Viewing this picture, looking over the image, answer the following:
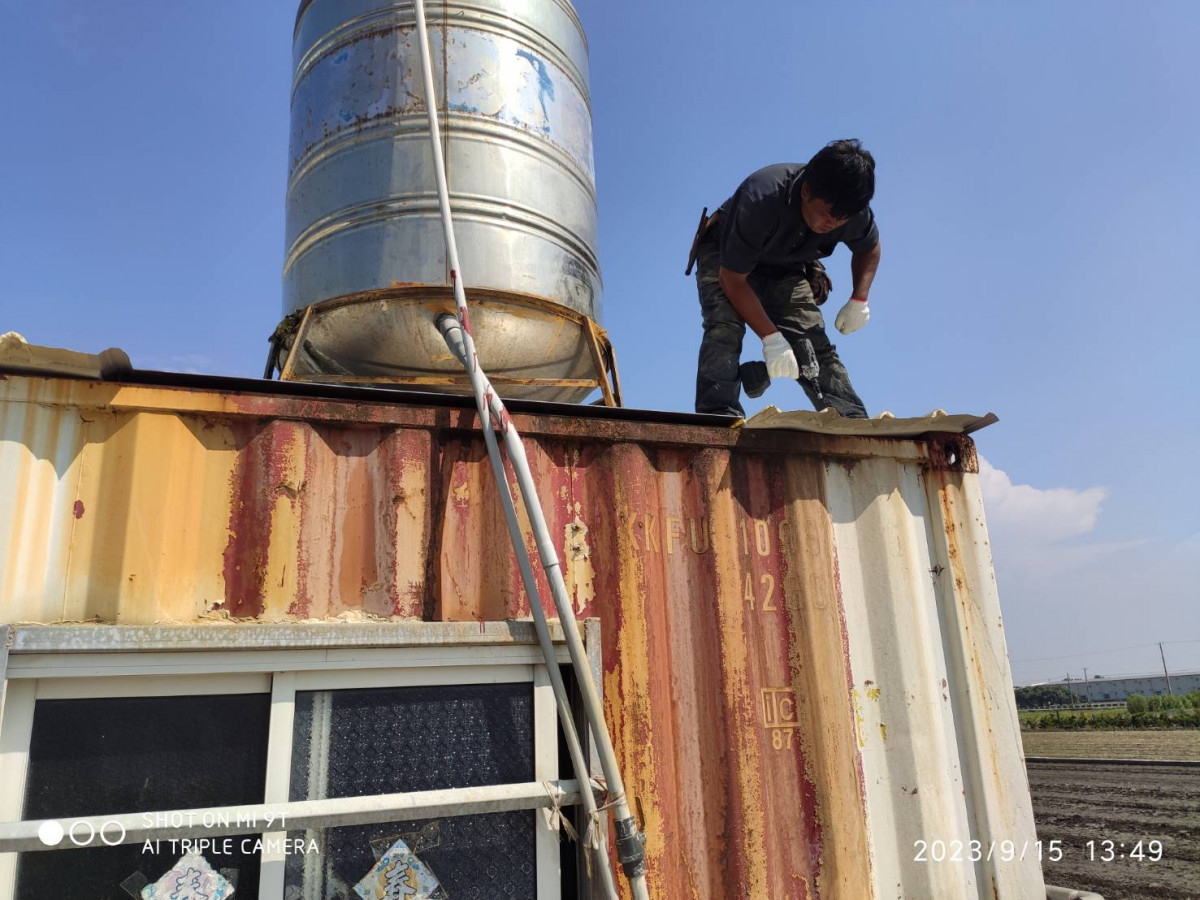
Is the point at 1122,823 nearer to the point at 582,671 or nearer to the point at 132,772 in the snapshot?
the point at 582,671

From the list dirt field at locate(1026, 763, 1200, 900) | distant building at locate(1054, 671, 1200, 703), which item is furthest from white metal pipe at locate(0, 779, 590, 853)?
distant building at locate(1054, 671, 1200, 703)

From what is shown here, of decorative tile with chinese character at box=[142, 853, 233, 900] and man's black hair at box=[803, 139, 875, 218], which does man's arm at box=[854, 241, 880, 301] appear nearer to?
man's black hair at box=[803, 139, 875, 218]

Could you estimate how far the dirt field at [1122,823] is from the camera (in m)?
6.06

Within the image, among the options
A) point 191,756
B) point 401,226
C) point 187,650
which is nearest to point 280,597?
point 187,650

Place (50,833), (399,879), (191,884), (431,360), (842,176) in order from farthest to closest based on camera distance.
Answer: (431,360) → (842,176) → (399,879) → (191,884) → (50,833)

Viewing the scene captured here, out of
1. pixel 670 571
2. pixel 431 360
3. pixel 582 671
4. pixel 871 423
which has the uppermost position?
pixel 431 360

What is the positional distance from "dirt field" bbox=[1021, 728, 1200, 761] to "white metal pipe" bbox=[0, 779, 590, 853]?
1515 cm

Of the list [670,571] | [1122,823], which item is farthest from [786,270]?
[1122,823]

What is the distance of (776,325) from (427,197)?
183 cm

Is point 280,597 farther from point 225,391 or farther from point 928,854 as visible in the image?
point 928,854

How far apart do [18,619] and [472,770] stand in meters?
1.16

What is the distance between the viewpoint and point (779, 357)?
3742 mm

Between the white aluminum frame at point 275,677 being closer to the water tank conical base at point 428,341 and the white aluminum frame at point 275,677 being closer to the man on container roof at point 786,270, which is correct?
the water tank conical base at point 428,341

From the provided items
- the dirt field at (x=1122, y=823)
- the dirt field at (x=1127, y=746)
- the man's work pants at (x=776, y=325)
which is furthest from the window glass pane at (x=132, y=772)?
the dirt field at (x=1127, y=746)
